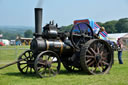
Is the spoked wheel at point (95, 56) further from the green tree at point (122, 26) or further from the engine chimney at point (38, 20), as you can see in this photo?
the green tree at point (122, 26)

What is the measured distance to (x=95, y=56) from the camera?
848 centimetres

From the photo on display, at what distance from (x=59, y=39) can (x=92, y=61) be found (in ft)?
5.22

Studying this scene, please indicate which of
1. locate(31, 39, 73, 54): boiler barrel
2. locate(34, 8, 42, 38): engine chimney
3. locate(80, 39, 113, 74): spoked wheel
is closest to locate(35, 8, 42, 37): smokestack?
locate(34, 8, 42, 38): engine chimney

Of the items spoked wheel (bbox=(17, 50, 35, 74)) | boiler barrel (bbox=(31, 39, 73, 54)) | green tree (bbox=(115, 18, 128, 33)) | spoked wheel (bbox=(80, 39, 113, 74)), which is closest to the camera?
boiler barrel (bbox=(31, 39, 73, 54))

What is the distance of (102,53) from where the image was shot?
28.7ft

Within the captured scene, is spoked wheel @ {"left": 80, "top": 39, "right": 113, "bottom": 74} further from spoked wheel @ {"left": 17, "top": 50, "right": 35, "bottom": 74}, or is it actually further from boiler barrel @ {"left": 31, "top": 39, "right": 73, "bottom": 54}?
spoked wheel @ {"left": 17, "top": 50, "right": 35, "bottom": 74}

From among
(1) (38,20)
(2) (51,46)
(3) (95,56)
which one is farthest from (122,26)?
(2) (51,46)

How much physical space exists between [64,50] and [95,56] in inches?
50.2

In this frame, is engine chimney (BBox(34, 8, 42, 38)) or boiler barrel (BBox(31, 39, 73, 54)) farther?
engine chimney (BBox(34, 8, 42, 38))

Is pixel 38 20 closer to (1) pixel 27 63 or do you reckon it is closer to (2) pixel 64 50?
(2) pixel 64 50

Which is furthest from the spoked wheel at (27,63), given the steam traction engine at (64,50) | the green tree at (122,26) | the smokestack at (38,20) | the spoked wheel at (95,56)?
the green tree at (122,26)

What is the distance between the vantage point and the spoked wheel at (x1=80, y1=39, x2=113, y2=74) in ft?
26.5

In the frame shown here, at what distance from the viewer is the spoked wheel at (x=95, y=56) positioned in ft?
26.5

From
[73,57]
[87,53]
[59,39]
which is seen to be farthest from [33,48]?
[87,53]
